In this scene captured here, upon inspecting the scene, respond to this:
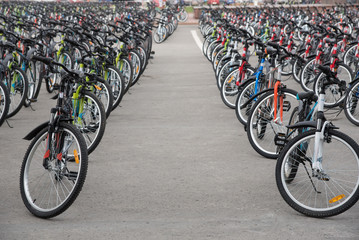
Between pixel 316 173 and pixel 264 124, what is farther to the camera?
pixel 264 124

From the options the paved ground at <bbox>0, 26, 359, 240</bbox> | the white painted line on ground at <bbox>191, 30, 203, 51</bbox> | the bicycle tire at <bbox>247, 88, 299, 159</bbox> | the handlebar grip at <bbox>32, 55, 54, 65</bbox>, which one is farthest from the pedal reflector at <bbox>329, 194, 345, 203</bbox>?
the white painted line on ground at <bbox>191, 30, 203, 51</bbox>

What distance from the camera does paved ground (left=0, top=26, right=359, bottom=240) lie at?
439 centimetres

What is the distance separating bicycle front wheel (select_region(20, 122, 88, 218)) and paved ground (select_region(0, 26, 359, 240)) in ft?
0.38

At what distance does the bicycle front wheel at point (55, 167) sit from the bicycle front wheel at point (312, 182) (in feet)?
5.07

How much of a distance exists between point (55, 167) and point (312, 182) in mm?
2076

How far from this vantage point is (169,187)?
5426mm

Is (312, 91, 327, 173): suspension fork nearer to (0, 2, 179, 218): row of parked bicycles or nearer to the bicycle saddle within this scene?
the bicycle saddle

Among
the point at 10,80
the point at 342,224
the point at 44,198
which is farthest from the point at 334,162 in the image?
the point at 10,80

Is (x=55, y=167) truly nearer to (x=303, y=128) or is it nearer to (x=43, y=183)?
(x=43, y=183)

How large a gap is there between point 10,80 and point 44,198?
11.9 feet

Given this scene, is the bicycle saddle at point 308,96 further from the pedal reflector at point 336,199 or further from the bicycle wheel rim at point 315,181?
the pedal reflector at point 336,199

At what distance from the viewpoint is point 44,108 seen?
9.35m

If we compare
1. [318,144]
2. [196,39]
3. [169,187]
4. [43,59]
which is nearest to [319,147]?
[318,144]

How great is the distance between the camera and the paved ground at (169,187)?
14.4 feet
